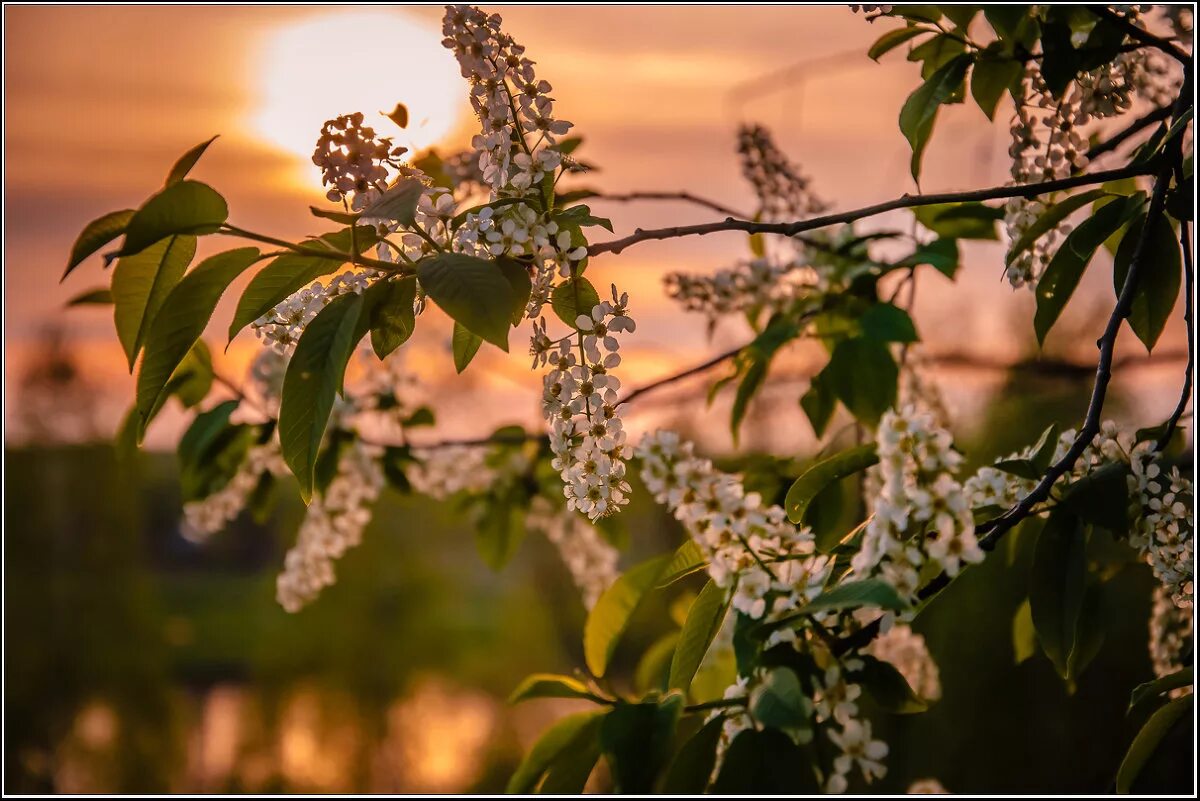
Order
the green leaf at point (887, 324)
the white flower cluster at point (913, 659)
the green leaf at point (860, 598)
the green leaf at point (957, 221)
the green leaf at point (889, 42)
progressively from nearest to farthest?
the green leaf at point (860, 598) < the green leaf at point (889, 42) < the green leaf at point (887, 324) < the green leaf at point (957, 221) < the white flower cluster at point (913, 659)

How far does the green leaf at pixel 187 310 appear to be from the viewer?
2.20 ft

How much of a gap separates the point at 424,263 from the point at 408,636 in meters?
7.29

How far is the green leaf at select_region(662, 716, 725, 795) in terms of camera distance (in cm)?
68

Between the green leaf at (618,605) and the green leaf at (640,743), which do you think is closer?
the green leaf at (640,743)

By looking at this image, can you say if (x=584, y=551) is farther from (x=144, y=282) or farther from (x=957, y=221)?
(x=144, y=282)

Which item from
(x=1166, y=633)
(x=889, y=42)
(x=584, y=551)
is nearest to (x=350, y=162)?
(x=889, y=42)

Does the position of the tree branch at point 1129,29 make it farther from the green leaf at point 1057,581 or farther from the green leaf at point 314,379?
the green leaf at point 314,379

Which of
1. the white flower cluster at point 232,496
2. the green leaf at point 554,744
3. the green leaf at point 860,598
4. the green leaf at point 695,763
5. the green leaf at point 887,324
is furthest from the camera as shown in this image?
the white flower cluster at point 232,496

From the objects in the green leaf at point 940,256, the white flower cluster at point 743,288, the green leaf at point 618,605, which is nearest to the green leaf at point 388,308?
the green leaf at point 618,605

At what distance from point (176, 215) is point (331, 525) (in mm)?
1064

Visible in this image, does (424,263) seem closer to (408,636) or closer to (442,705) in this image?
(408,636)

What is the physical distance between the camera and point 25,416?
6.84m

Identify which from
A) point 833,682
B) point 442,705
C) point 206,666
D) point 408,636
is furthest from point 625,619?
point 206,666

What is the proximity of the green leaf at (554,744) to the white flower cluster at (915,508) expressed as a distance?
0.88 feet
